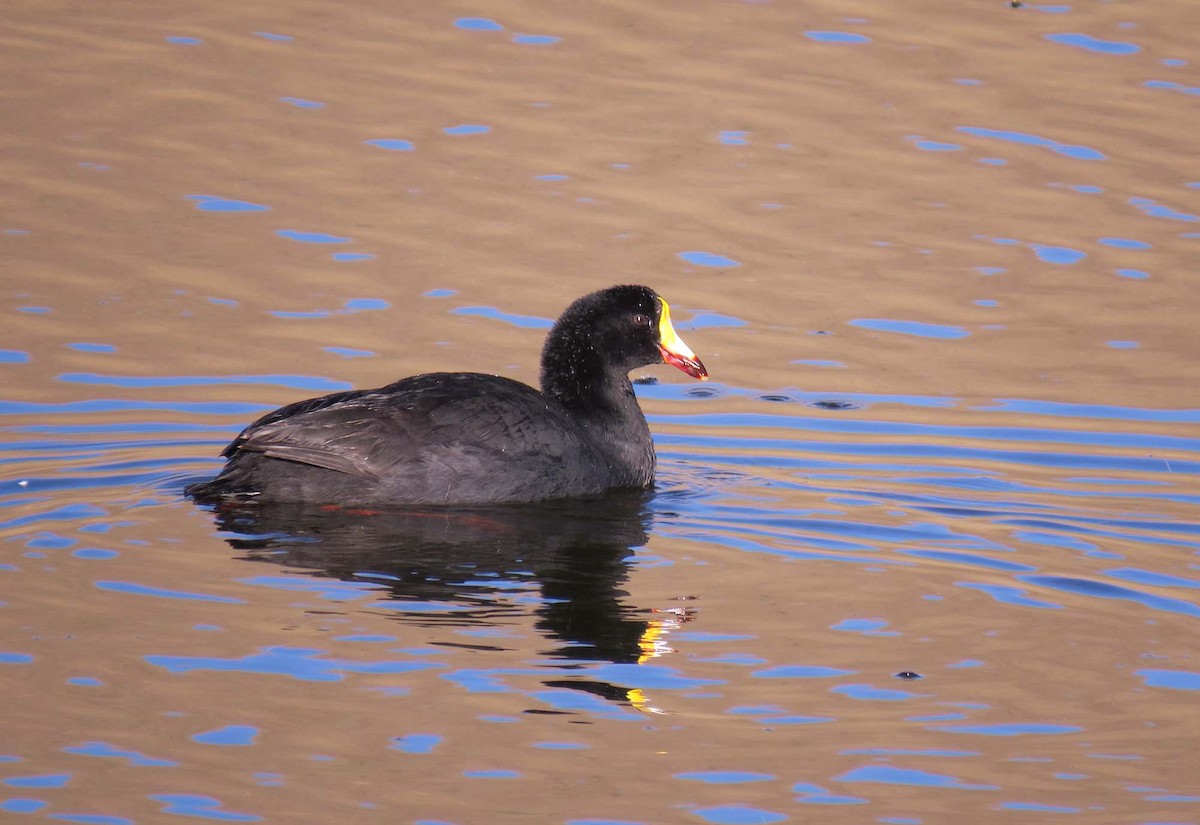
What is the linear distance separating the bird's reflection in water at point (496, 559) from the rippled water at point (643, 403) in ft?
0.11

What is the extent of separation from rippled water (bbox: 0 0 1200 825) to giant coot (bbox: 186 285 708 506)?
0.58ft

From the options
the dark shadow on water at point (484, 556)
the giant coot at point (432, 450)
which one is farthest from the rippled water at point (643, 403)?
the giant coot at point (432, 450)

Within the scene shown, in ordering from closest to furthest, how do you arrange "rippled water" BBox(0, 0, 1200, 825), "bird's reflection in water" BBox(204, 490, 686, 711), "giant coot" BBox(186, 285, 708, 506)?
"rippled water" BBox(0, 0, 1200, 825) < "bird's reflection in water" BBox(204, 490, 686, 711) < "giant coot" BBox(186, 285, 708, 506)

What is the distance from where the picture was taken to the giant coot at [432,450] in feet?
28.4

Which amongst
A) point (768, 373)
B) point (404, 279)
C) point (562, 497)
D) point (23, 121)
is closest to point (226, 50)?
point (23, 121)

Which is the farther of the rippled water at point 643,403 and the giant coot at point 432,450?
the giant coot at point 432,450

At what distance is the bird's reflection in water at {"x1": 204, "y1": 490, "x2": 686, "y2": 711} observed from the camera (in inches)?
280

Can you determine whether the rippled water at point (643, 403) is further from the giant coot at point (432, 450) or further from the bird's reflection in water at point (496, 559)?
the giant coot at point (432, 450)

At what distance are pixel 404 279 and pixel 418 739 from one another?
680cm

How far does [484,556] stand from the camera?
8.10 m

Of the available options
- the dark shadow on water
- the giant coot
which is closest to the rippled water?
the dark shadow on water

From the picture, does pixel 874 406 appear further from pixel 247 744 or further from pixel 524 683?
pixel 247 744

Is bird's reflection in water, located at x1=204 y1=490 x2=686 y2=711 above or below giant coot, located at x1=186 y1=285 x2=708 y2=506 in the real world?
below

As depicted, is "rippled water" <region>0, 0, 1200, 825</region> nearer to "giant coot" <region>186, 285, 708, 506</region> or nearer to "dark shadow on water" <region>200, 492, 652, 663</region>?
"dark shadow on water" <region>200, 492, 652, 663</region>
